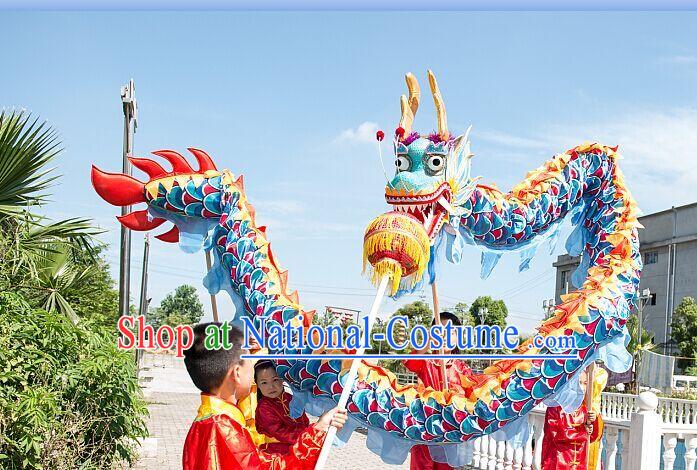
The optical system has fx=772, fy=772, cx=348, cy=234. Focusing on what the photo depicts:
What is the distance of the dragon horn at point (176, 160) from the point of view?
5375mm

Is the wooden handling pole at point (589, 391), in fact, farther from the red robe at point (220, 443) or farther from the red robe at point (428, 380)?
the red robe at point (220, 443)

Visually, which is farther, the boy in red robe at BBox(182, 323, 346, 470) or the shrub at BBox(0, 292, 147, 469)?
the shrub at BBox(0, 292, 147, 469)

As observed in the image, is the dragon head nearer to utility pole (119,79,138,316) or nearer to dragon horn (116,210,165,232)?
dragon horn (116,210,165,232)

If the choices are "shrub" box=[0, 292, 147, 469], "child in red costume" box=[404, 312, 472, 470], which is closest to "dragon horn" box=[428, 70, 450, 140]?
"child in red costume" box=[404, 312, 472, 470]

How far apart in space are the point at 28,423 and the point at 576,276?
4020 mm

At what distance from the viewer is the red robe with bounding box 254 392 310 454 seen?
4984 millimetres

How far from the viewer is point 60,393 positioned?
540 cm

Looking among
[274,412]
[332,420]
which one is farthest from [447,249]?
[332,420]

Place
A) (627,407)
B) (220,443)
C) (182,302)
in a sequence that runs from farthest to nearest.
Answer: (182,302) → (627,407) → (220,443)

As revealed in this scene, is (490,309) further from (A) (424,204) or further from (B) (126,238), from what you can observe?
(A) (424,204)

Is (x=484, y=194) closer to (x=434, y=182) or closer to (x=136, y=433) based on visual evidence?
(x=434, y=182)

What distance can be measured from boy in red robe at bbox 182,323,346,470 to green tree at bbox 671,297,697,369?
1197 inches

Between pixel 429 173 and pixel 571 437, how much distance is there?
7.20ft

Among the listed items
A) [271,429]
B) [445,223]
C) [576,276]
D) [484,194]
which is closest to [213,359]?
[271,429]
